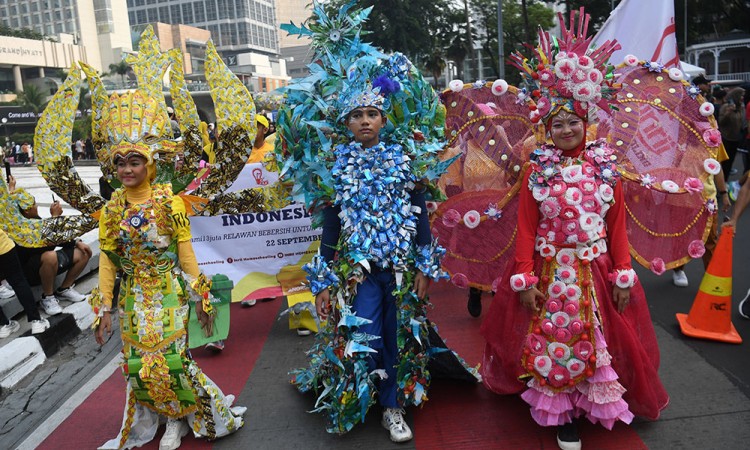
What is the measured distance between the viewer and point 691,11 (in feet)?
105

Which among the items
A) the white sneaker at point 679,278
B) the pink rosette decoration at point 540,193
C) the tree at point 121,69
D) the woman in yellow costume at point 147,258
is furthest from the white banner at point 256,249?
the tree at point 121,69

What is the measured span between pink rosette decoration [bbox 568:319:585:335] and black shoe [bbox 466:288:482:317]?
240 cm

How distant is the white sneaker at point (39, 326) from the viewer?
567 cm

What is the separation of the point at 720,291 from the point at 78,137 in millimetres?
46042

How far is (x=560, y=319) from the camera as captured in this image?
337 cm

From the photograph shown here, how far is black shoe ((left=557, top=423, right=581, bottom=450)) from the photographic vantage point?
3.40 m

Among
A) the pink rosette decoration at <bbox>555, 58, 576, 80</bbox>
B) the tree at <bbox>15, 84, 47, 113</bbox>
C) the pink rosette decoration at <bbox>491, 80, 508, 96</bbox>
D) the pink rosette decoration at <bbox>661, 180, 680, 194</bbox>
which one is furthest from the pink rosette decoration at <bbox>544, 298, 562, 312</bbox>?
the tree at <bbox>15, 84, 47, 113</bbox>

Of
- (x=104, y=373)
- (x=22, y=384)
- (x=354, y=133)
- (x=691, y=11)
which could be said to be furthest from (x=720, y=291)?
(x=691, y=11)

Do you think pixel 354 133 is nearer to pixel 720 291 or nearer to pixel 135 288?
pixel 135 288

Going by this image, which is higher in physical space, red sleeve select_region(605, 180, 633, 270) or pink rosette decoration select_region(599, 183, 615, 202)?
pink rosette decoration select_region(599, 183, 615, 202)

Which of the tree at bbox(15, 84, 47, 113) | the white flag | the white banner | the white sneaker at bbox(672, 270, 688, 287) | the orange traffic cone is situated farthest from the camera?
the tree at bbox(15, 84, 47, 113)

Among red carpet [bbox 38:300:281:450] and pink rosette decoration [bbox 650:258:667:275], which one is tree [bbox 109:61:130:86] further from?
pink rosette decoration [bbox 650:258:667:275]

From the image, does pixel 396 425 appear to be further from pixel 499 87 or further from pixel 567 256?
pixel 499 87

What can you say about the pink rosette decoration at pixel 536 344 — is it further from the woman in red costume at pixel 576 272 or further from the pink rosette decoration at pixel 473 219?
the pink rosette decoration at pixel 473 219
